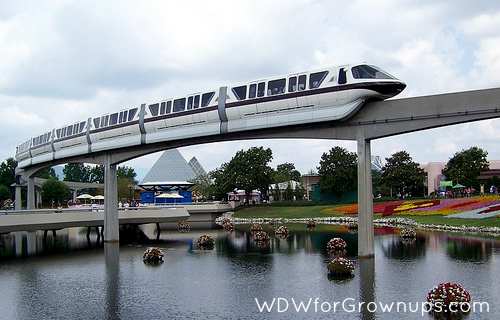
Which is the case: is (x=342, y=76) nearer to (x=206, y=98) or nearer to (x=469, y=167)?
(x=206, y=98)

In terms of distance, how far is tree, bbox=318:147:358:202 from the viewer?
8644 centimetres

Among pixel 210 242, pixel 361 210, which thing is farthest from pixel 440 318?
pixel 210 242

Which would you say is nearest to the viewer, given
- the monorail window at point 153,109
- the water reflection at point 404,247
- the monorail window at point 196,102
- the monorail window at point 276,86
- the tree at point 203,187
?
the monorail window at point 276,86

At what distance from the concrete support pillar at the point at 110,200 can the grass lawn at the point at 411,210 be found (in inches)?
1304

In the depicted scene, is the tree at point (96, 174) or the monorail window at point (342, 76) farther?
the tree at point (96, 174)

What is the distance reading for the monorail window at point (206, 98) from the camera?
38.5 m

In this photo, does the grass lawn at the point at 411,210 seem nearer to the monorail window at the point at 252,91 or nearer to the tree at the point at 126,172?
the monorail window at the point at 252,91

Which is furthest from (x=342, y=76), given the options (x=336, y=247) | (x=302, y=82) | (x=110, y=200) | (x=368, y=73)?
(x=110, y=200)

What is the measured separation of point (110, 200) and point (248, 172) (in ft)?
143

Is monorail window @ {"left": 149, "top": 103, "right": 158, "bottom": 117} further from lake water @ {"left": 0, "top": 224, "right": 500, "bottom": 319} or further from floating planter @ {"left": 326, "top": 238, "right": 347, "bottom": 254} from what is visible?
floating planter @ {"left": 326, "top": 238, "right": 347, "bottom": 254}

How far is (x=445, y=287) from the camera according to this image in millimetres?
21062

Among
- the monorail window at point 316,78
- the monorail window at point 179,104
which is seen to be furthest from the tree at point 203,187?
the monorail window at point 316,78

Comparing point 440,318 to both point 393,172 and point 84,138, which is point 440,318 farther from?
point 393,172

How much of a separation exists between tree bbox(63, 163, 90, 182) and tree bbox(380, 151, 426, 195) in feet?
378
